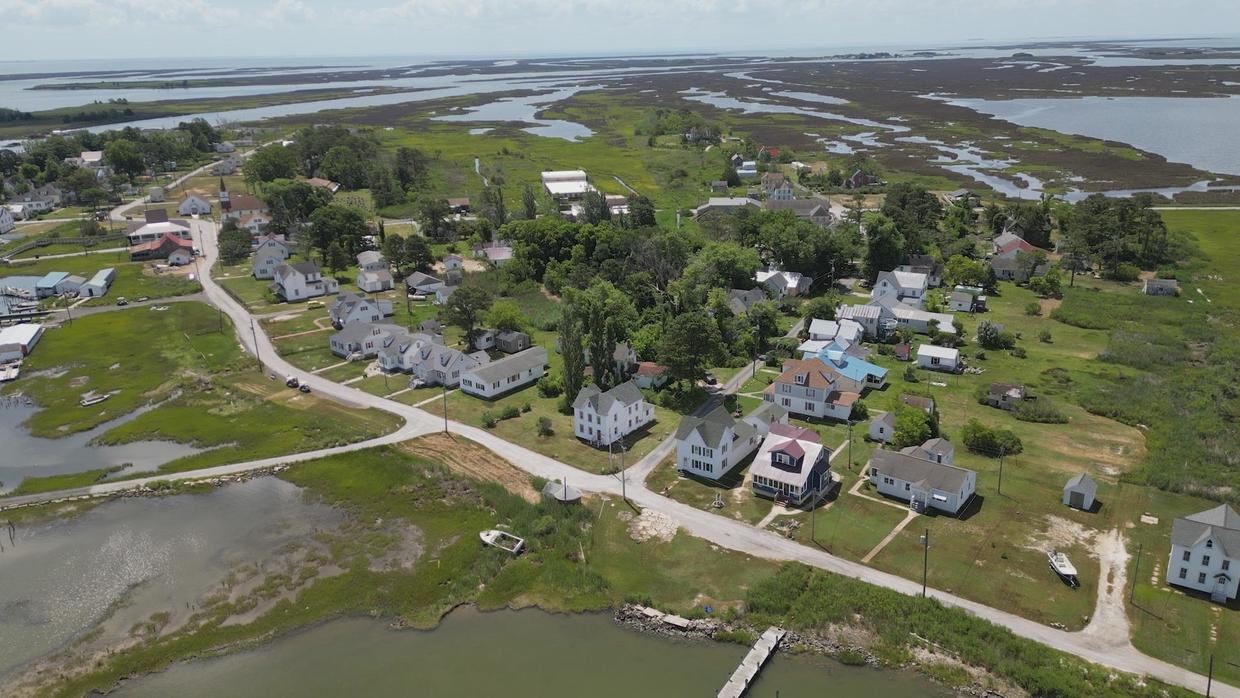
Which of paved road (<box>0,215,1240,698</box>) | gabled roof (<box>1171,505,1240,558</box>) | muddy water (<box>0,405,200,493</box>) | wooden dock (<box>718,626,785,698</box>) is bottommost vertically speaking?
wooden dock (<box>718,626,785,698</box>)

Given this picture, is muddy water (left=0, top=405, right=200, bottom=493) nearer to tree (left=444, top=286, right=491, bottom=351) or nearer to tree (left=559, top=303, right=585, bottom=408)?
tree (left=444, top=286, right=491, bottom=351)

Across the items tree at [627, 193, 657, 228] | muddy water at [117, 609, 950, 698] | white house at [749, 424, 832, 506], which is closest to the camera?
muddy water at [117, 609, 950, 698]

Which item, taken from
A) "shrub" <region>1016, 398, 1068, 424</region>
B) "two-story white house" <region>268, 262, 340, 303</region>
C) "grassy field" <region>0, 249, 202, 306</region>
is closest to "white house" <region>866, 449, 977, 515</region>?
"shrub" <region>1016, 398, 1068, 424</region>

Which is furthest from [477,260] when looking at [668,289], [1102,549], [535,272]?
[1102,549]

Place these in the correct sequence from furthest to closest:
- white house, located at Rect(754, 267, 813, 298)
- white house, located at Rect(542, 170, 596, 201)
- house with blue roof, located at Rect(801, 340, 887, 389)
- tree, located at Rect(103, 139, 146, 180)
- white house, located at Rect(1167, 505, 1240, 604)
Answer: tree, located at Rect(103, 139, 146, 180) → white house, located at Rect(542, 170, 596, 201) → white house, located at Rect(754, 267, 813, 298) → house with blue roof, located at Rect(801, 340, 887, 389) → white house, located at Rect(1167, 505, 1240, 604)

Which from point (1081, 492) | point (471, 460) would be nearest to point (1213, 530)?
point (1081, 492)

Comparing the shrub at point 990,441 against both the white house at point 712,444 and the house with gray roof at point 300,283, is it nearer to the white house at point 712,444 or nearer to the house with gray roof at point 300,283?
the white house at point 712,444

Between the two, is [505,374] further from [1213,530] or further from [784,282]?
[1213,530]

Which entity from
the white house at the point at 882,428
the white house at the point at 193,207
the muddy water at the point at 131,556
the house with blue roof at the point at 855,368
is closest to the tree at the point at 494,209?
the white house at the point at 193,207
